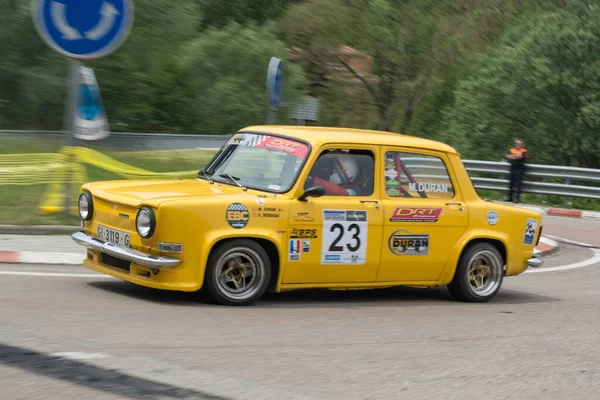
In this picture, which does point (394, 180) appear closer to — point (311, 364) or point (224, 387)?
point (311, 364)

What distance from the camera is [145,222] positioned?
768cm

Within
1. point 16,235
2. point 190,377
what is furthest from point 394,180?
point 16,235

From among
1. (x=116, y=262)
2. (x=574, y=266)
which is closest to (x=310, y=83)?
(x=574, y=266)

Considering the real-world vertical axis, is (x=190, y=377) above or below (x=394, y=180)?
below

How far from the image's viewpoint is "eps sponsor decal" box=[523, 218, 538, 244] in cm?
983

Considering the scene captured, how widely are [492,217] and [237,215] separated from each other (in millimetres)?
2938

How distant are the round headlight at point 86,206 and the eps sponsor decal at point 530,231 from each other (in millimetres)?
4369

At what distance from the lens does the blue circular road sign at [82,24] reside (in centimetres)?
1027

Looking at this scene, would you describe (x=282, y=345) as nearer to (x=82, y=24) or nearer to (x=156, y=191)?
(x=156, y=191)

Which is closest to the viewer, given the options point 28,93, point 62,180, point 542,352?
point 542,352

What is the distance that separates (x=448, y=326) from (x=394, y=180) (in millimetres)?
1572

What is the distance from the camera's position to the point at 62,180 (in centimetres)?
1195

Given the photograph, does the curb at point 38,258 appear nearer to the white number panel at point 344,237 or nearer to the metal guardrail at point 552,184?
the white number panel at point 344,237

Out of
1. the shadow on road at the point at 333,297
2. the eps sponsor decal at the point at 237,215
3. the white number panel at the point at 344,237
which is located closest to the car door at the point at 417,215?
the white number panel at the point at 344,237
